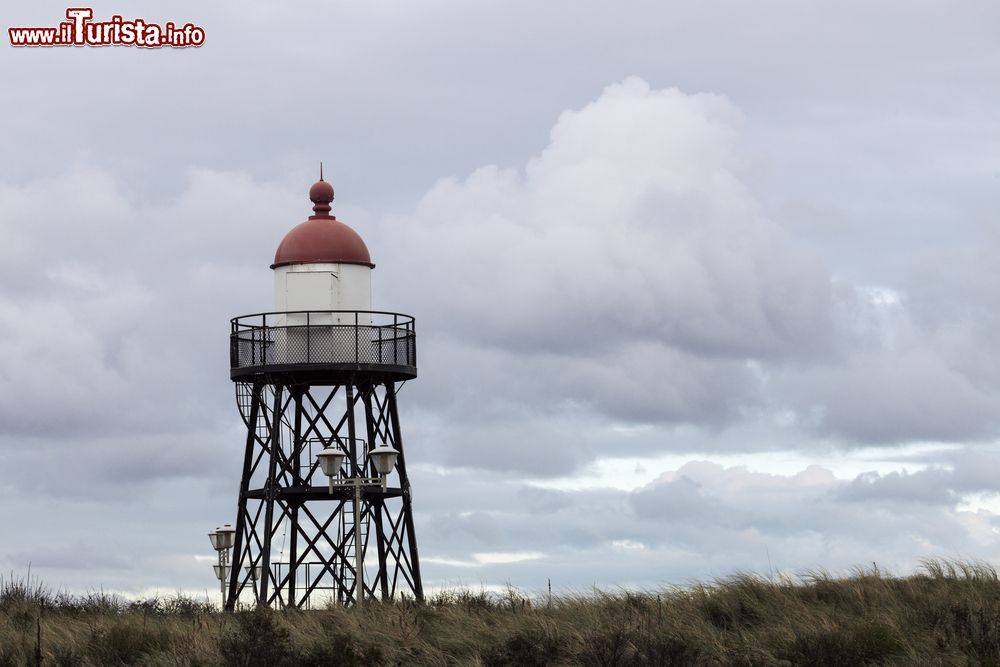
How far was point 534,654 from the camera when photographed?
31266mm

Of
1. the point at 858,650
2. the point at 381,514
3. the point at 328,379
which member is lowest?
the point at 858,650

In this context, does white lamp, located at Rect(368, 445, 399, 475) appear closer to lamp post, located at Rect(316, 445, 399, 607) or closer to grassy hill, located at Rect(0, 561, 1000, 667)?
lamp post, located at Rect(316, 445, 399, 607)

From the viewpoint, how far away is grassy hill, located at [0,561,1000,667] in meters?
30.7

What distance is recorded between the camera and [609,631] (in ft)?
104

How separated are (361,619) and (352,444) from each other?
31.5ft

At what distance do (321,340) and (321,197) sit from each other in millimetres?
4240

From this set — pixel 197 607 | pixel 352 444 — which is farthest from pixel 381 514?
pixel 197 607

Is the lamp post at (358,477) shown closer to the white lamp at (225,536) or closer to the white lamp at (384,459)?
the white lamp at (384,459)

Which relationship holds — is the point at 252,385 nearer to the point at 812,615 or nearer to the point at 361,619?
the point at 361,619

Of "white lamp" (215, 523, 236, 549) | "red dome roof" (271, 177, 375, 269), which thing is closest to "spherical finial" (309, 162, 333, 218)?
"red dome roof" (271, 177, 375, 269)

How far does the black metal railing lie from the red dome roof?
4.40 ft

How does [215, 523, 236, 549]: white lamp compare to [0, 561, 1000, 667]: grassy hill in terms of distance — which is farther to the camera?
[215, 523, 236, 549]: white lamp

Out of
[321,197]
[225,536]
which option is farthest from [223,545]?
[321,197]

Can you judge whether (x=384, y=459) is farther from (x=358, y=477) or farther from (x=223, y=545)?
(x=223, y=545)
